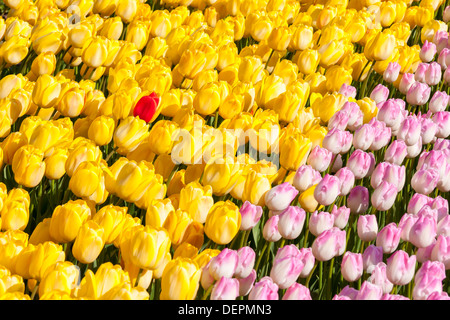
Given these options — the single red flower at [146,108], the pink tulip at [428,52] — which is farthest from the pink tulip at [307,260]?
the pink tulip at [428,52]

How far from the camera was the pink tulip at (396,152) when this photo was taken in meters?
2.42

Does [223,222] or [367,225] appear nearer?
[223,222]

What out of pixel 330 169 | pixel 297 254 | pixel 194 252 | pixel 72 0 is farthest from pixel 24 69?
pixel 297 254

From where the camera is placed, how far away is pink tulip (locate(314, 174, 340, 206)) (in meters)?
2.11

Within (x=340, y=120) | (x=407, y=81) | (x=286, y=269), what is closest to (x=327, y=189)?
(x=286, y=269)

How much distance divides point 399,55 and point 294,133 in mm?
1236

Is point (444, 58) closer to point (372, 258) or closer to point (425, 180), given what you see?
point (425, 180)

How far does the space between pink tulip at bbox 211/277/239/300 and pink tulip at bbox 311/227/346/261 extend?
0.37 m

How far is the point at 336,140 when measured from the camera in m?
2.43

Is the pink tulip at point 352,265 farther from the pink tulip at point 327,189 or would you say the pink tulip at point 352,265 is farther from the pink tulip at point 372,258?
the pink tulip at point 327,189

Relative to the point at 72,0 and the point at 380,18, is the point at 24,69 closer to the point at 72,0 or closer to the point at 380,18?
the point at 72,0

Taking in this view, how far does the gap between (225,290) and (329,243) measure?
398 mm

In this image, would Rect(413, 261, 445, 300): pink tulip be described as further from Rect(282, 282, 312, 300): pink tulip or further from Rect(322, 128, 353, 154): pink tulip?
Rect(322, 128, 353, 154): pink tulip

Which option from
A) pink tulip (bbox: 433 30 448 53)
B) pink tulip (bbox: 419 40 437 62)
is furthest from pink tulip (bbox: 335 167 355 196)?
pink tulip (bbox: 433 30 448 53)
